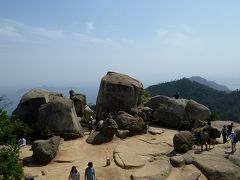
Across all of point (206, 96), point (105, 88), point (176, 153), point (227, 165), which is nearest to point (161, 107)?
point (105, 88)

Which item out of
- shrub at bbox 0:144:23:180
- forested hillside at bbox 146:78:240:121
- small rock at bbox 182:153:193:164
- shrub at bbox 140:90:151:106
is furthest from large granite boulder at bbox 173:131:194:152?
forested hillside at bbox 146:78:240:121

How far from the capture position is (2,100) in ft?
77.0

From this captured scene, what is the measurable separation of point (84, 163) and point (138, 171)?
4.78 metres

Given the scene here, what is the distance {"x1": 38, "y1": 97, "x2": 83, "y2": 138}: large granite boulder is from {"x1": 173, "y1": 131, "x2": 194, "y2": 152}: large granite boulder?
402 inches

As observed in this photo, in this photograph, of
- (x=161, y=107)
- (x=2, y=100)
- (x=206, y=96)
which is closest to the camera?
(x=2, y=100)

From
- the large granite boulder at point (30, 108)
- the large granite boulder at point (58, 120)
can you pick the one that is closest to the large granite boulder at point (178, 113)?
the large granite boulder at point (58, 120)

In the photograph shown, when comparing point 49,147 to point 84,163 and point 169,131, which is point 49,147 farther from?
point 169,131

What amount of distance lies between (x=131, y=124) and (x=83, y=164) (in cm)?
904

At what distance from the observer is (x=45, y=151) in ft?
101

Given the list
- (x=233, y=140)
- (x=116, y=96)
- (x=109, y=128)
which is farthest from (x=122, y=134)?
(x=233, y=140)

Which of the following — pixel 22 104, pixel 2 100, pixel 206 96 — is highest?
pixel 2 100

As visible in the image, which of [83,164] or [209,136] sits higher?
[209,136]

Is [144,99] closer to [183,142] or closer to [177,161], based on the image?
[183,142]

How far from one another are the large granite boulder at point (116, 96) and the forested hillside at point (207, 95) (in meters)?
90.5
